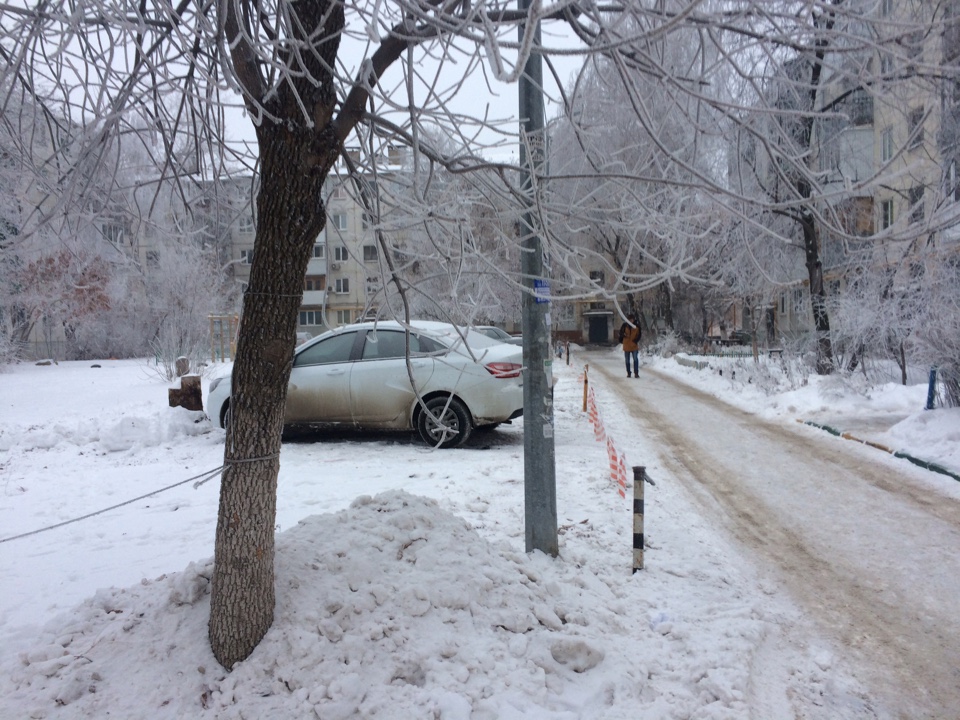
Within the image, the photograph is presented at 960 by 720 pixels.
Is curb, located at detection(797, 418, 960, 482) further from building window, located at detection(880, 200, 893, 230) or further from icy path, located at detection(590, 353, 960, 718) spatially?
building window, located at detection(880, 200, 893, 230)

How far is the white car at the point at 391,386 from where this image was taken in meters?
8.72

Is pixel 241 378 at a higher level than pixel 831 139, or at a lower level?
lower

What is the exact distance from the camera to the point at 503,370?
872cm

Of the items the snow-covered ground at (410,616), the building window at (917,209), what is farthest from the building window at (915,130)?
the snow-covered ground at (410,616)

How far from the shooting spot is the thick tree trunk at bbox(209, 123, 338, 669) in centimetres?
312

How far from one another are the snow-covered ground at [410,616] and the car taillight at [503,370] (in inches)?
76.1

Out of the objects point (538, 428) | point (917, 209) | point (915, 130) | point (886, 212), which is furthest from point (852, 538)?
point (886, 212)

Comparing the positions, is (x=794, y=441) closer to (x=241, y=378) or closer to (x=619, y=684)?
(x=619, y=684)

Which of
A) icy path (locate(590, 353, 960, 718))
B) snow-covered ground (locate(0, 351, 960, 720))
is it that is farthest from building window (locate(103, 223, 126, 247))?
icy path (locate(590, 353, 960, 718))

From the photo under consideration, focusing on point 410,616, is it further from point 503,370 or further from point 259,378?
point 503,370

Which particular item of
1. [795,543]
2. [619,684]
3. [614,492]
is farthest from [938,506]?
[619,684]

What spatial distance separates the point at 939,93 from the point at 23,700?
4.87 m

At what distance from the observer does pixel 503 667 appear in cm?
332

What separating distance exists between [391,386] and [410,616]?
18.3 feet
